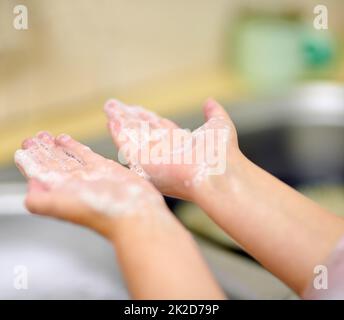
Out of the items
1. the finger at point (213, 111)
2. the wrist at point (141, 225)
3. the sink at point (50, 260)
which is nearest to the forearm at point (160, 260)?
the wrist at point (141, 225)

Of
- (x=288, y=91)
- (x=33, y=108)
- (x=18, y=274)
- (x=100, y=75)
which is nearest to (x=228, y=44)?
(x=288, y=91)

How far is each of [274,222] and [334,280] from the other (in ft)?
→ 0.24

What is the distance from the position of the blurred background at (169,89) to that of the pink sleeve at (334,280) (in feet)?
0.77

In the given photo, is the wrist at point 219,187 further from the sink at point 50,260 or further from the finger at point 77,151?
the sink at point 50,260

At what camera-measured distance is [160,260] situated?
0.45 m

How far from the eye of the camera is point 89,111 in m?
1.15

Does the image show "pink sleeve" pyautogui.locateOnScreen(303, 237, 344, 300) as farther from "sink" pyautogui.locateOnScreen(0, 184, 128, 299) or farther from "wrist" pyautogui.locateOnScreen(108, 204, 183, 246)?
"sink" pyautogui.locateOnScreen(0, 184, 128, 299)

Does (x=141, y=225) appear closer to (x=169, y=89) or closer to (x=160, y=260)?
(x=160, y=260)

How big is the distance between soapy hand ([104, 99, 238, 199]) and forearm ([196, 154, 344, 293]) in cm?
2

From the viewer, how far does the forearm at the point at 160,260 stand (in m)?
0.44

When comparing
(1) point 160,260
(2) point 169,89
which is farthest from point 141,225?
(2) point 169,89

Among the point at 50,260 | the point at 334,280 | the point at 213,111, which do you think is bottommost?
the point at 50,260

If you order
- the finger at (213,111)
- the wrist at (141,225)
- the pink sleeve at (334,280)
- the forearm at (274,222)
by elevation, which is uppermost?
the finger at (213,111)
